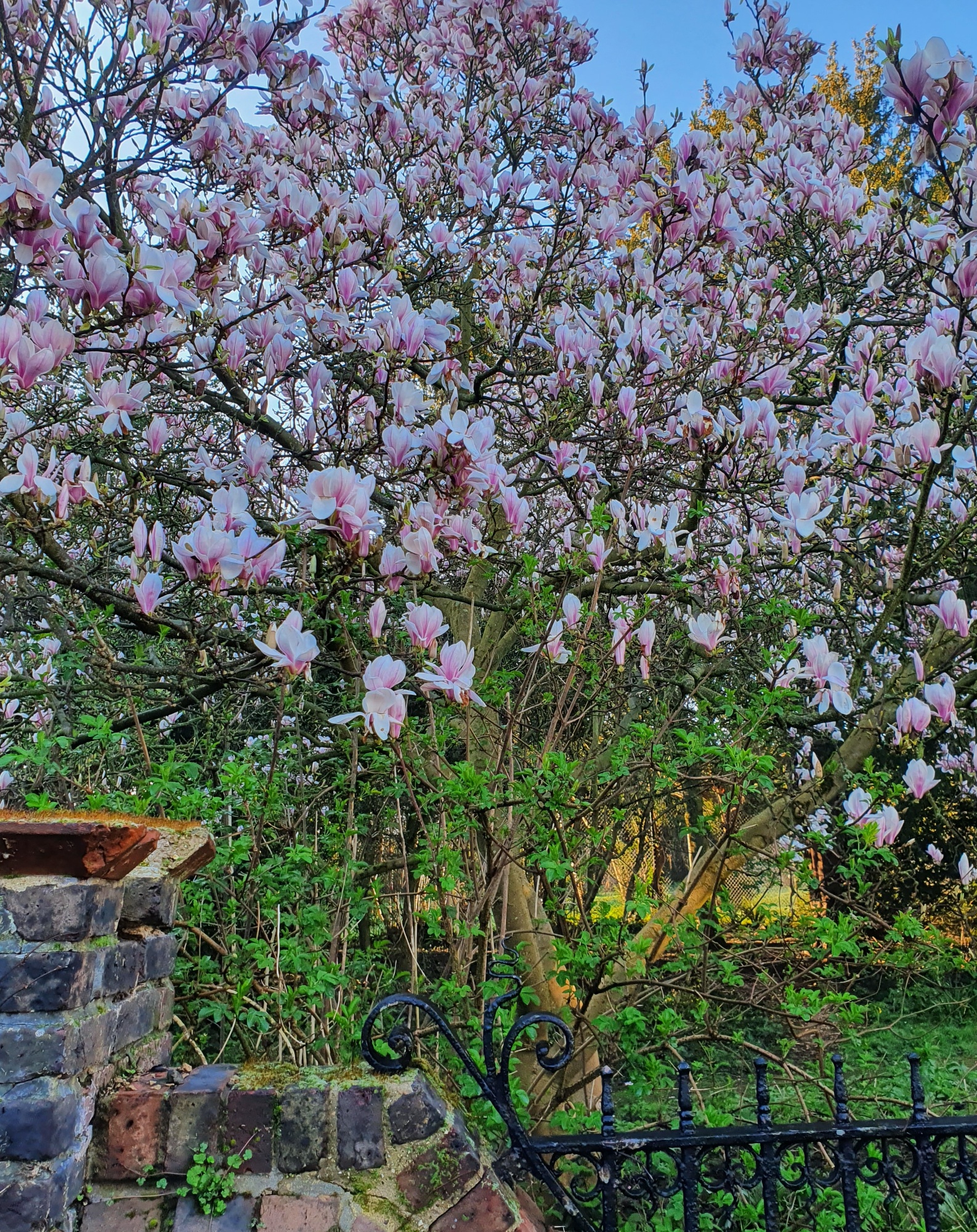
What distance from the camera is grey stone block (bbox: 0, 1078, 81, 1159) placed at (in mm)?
1621

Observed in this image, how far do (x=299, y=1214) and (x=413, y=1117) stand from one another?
293 millimetres

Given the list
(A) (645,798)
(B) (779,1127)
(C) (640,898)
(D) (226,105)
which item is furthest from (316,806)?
(D) (226,105)

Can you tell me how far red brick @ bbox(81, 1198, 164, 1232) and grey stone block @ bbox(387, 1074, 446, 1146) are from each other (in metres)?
0.52

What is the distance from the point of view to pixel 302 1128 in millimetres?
1804

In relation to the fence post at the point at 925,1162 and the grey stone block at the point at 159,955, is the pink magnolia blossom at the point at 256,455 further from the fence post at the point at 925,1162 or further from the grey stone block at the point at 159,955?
the fence post at the point at 925,1162

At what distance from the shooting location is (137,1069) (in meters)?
1.97

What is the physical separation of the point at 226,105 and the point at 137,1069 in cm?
354

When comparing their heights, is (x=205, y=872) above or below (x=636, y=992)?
above

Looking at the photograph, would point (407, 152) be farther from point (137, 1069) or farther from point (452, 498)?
point (137, 1069)

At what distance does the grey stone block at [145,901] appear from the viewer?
6.66ft

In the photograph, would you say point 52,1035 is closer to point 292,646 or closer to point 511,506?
point 292,646

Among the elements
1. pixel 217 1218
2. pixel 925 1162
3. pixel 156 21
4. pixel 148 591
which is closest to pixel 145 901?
pixel 217 1218

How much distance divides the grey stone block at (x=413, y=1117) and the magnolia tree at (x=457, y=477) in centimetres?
46

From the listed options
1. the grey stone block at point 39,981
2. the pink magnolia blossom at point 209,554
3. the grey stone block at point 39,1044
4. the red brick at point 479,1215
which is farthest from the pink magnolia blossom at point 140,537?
the red brick at point 479,1215
